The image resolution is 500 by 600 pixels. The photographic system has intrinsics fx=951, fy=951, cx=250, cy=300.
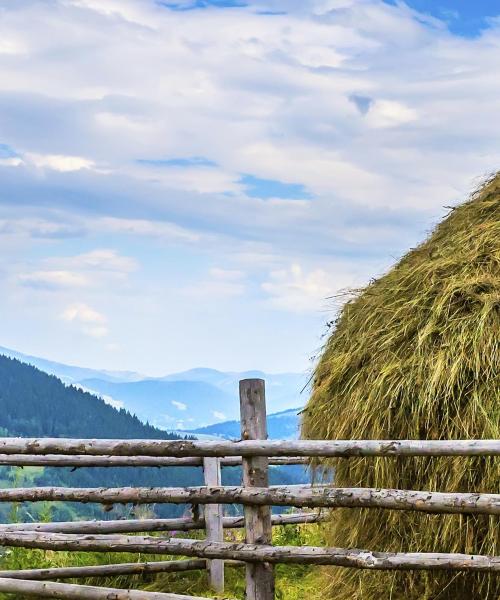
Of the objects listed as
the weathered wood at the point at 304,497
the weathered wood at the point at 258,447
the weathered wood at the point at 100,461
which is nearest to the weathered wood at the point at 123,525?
the weathered wood at the point at 100,461

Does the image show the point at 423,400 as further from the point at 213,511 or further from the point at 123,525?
the point at 123,525

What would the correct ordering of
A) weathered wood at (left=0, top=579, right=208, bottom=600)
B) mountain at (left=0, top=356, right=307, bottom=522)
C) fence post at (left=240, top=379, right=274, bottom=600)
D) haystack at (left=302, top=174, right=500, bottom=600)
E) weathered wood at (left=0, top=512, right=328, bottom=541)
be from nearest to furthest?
1. haystack at (left=302, top=174, right=500, bottom=600)
2. fence post at (left=240, top=379, right=274, bottom=600)
3. weathered wood at (left=0, top=579, right=208, bottom=600)
4. weathered wood at (left=0, top=512, right=328, bottom=541)
5. mountain at (left=0, top=356, right=307, bottom=522)

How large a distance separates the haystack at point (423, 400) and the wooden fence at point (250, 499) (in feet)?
0.65

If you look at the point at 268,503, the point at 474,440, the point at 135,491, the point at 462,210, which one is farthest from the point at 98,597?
the point at 462,210

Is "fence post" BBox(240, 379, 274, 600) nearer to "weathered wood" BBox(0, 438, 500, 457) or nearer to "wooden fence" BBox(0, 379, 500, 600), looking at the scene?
"wooden fence" BBox(0, 379, 500, 600)

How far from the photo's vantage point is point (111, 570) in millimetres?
7129

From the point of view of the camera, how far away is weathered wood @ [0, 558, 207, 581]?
6.91m

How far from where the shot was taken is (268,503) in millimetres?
5484

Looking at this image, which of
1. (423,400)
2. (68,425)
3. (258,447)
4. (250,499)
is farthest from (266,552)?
(68,425)

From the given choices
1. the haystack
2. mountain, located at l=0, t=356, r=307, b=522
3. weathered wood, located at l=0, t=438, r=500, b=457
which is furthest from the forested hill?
the haystack

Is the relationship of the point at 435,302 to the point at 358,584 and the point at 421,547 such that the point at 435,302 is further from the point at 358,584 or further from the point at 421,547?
the point at 358,584

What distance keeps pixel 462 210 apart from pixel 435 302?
1.38 meters

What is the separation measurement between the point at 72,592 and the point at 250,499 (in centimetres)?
149

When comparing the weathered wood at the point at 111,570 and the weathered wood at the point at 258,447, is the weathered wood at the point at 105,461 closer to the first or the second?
the weathered wood at the point at 111,570
